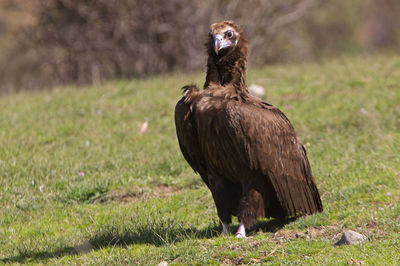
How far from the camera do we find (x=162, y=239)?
565 cm

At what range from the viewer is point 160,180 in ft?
26.4

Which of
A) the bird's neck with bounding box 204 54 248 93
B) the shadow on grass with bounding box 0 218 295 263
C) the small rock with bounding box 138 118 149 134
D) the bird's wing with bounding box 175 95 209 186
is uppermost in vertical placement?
the bird's neck with bounding box 204 54 248 93

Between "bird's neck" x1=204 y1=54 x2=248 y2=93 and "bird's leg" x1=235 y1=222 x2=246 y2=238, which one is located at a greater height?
"bird's neck" x1=204 y1=54 x2=248 y2=93

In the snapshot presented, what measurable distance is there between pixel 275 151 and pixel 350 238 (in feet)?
3.52

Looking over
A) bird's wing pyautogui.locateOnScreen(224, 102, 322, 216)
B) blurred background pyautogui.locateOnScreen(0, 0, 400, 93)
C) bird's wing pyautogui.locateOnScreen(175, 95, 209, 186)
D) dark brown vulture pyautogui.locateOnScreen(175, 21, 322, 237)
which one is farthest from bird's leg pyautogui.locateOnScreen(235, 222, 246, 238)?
blurred background pyautogui.locateOnScreen(0, 0, 400, 93)

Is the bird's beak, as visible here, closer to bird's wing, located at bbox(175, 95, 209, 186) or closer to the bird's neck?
the bird's neck

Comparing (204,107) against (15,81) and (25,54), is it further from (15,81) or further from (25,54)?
(15,81)

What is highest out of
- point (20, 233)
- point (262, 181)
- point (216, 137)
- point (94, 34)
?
point (94, 34)

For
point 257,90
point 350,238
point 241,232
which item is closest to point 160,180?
point 241,232

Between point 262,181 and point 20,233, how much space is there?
261cm

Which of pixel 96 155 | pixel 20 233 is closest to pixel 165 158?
pixel 96 155

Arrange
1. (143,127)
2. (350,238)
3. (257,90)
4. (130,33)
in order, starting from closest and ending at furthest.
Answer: (350,238), (143,127), (257,90), (130,33)

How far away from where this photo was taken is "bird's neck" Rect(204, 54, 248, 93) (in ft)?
19.8

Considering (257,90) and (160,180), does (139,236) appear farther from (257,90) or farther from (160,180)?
(257,90)
